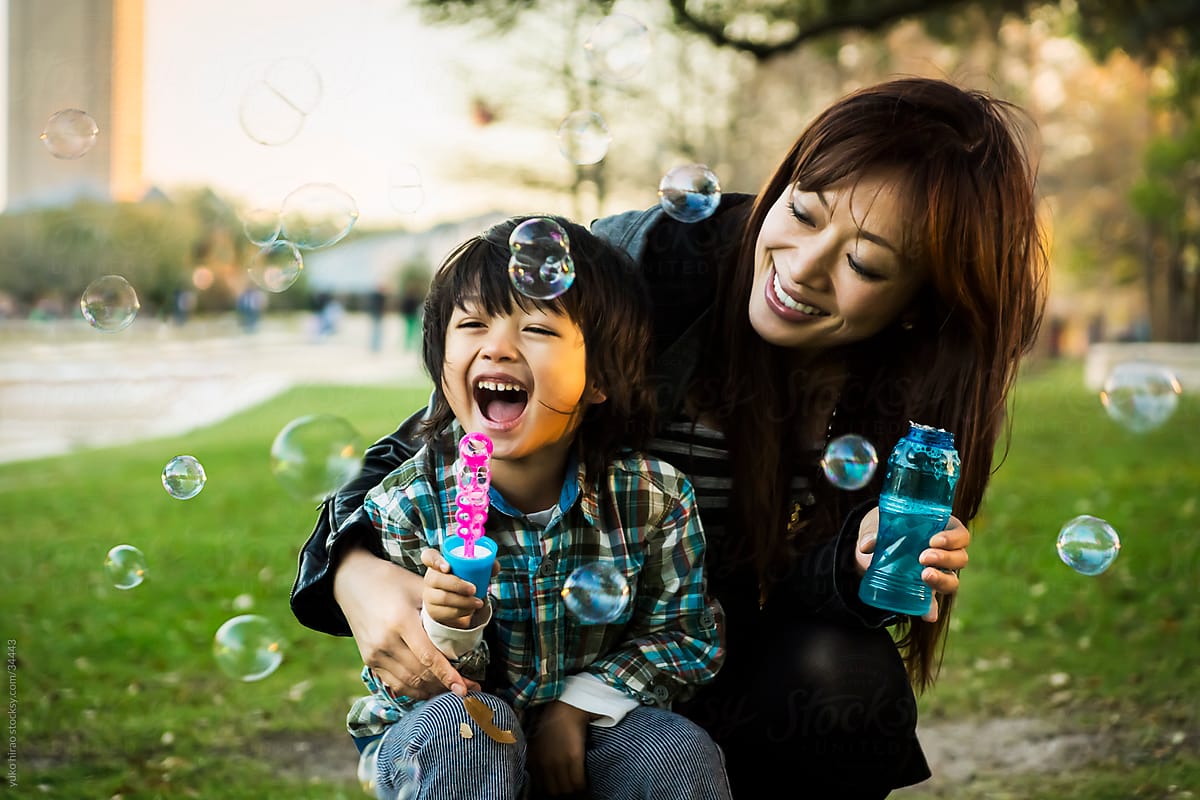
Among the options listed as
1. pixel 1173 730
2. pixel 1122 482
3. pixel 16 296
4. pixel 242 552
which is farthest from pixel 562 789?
pixel 16 296

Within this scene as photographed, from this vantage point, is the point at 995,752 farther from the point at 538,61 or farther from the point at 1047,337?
the point at 1047,337

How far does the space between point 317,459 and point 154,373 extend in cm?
1182

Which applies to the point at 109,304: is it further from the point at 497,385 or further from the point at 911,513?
the point at 911,513

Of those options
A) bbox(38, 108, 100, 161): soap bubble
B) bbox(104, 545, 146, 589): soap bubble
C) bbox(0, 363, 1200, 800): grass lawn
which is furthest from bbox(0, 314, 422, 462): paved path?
bbox(104, 545, 146, 589): soap bubble

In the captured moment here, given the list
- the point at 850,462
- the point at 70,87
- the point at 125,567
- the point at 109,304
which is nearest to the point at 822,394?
the point at 850,462

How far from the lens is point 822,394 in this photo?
2092 millimetres

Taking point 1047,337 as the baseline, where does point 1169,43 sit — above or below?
above

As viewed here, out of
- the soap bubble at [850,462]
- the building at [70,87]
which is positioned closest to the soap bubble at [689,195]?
the soap bubble at [850,462]

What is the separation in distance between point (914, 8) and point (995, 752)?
3.38m

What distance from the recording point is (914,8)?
5.35 metres

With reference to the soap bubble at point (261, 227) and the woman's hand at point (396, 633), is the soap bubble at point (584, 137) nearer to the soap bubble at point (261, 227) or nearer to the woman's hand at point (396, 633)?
the soap bubble at point (261, 227)

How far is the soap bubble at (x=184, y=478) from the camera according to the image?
2195mm

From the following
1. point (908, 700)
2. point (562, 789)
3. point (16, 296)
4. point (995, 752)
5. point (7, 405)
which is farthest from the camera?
point (16, 296)

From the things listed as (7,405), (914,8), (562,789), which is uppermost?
(914,8)
